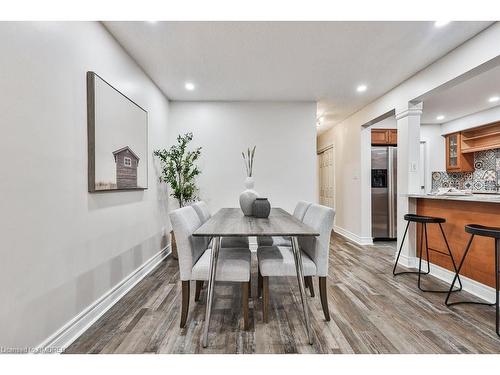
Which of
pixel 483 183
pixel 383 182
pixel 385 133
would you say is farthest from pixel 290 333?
pixel 483 183

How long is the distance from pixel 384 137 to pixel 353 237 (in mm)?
2055

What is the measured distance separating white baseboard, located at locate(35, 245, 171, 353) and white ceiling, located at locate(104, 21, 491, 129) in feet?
7.80

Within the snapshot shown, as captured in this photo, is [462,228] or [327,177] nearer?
[462,228]

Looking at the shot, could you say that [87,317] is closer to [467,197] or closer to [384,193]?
[467,197]

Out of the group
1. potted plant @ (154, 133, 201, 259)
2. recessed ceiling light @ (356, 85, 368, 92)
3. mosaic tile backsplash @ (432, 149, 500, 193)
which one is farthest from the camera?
mosaic tile backsplash @ (432, 149, 500, 193)

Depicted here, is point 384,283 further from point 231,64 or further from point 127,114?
point 127,114

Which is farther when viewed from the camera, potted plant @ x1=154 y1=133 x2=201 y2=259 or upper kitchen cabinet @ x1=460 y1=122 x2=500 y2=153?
upper kitchen cabinet @ x1=460 y1=122 x2=500 y2=153

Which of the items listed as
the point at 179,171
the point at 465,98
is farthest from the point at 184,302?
the point at 465,98

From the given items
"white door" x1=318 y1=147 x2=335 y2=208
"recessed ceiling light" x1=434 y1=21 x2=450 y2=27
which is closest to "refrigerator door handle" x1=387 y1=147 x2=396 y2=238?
"white door" x1=318 y1=147 x2=335 y2=208

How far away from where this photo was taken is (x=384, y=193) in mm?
5004

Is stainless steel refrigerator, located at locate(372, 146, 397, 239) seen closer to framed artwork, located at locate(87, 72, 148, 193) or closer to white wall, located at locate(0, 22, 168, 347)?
framed artwork, located at locate(87, 72, 148, 193)

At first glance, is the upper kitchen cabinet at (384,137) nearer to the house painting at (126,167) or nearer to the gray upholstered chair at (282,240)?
the gray upholstered chair at (282,240)

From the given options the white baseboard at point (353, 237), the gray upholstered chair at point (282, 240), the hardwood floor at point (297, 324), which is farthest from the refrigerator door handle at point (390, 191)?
the gray upholstered chair at point (282, 240)

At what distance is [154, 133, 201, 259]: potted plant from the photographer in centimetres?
381
